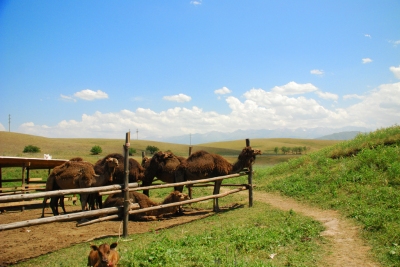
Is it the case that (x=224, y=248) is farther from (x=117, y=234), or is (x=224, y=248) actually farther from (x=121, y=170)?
(x=121, y=170)

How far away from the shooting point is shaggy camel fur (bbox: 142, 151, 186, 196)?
491 inches

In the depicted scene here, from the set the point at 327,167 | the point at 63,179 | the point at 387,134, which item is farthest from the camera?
the point at 387,134

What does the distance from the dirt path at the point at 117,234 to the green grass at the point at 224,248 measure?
38 cm

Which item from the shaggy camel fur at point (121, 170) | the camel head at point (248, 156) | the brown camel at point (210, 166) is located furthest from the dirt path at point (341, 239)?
the shaggy camel fur at point (121, 170)

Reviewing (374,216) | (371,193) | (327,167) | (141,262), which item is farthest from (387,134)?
(141,262)

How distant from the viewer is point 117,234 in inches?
306

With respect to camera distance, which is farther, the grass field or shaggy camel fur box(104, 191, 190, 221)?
shaggy camel fur box(104, 191, 190, 221)

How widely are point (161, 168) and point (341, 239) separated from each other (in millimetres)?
7489

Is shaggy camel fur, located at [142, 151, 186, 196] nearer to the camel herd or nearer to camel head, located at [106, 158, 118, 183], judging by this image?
the camel herd

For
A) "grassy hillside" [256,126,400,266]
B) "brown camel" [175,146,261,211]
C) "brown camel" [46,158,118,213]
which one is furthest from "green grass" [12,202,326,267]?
"brown camel" [175,146,261,211]

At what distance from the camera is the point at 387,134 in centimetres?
1571

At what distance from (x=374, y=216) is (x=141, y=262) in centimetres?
627

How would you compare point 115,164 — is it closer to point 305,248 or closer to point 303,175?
point 305,248

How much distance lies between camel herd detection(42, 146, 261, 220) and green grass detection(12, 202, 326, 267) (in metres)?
2.62
